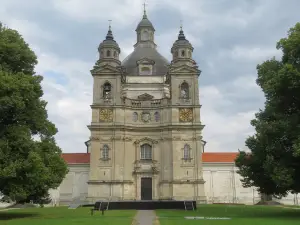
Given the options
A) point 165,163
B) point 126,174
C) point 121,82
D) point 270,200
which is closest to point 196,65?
point 121,82

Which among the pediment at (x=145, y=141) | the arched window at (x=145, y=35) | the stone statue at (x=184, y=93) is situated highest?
the arched window at (x=145, y=35)

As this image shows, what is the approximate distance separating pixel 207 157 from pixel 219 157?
1759mm

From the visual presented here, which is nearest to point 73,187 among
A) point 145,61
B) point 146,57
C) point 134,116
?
point 134,116

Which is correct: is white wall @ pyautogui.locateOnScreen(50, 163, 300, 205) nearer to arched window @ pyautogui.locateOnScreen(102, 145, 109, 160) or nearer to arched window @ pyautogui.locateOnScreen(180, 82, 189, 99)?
arched window @ pyautogui.locateOnScreen(102, 145, 109, 160)

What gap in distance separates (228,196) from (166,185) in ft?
38.1

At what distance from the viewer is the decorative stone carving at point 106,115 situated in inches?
2035

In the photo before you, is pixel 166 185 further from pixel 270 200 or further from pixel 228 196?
pixel 270 200

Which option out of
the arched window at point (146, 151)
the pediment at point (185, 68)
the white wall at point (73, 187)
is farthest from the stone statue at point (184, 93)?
the white wall at point (73, 187)

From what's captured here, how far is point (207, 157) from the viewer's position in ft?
195

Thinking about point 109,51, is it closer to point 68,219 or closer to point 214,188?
point 214,188

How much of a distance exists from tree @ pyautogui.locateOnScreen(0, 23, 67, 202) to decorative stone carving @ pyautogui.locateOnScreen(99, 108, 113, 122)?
21615 mm

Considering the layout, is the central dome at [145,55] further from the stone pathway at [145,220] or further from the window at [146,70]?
the stone pathway at [145,220]

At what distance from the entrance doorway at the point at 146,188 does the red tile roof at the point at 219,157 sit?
11198 millimetres

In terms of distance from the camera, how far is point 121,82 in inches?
2122
